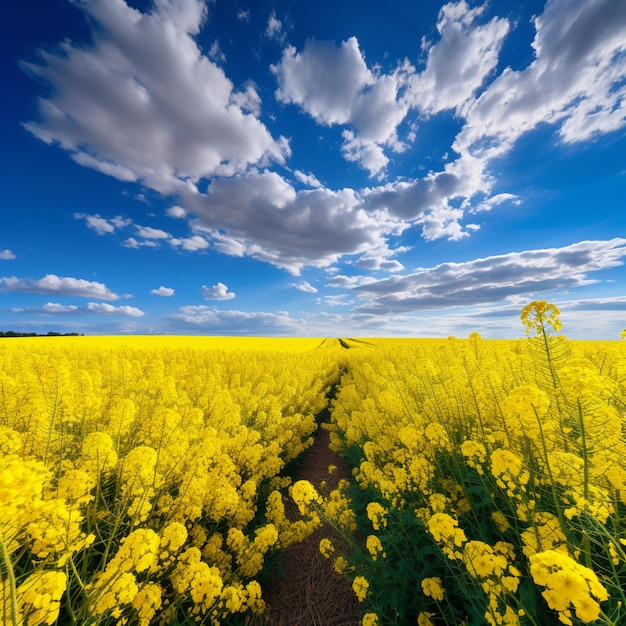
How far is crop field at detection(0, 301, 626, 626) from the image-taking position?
1697mm

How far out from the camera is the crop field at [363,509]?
1.70 m

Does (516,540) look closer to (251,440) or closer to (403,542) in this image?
(403,542)

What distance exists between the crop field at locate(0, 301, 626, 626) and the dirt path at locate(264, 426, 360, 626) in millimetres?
175

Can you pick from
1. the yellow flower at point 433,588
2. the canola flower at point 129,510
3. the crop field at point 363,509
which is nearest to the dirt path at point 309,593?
the crop field at point 363,509

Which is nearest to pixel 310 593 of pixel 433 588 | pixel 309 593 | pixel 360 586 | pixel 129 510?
pixel 309 593

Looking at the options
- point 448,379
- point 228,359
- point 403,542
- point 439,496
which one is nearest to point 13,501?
point 439,496

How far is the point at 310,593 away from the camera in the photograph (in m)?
3.46

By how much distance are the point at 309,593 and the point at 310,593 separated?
0.05ft

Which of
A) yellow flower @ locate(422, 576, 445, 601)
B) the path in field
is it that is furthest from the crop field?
the path in field

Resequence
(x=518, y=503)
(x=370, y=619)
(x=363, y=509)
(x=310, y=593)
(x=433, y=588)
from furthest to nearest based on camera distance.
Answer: (x=363, y=509)
(x=310, y=593)
(x=518, y=503)
(x=370, y=619)
(x=433, y=588)

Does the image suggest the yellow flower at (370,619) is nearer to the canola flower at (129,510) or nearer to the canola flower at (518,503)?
the canola flower at (518,503)

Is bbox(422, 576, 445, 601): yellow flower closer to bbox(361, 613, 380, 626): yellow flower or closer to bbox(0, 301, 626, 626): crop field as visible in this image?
bbox(0, 301, 626, 626): crop field

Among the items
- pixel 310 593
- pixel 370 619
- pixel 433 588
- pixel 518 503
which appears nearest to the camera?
pixel 433 588

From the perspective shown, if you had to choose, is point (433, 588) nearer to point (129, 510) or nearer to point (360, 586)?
point (360, 586)
